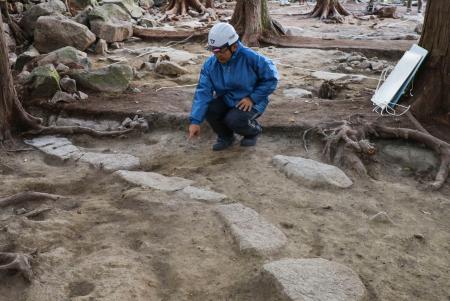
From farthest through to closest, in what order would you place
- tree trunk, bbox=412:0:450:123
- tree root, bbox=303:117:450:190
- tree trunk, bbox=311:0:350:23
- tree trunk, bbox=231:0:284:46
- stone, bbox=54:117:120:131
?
tree trunk, bbox=311:0:350:23 → tree trunk, bbox=231:0:284:46 → stone, bbox=54:117:120:131 → tree trunk, bbox=412:0:450:123 → tree root, bbox=303:117:450:190

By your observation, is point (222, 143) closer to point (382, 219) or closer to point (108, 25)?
point (382, 219)

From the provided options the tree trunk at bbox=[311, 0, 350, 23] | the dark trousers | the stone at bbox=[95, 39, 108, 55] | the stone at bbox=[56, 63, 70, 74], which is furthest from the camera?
the tree trunk at bbox=[311, 0, 350, 23]

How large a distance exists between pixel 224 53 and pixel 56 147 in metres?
2.03

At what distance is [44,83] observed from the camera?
5543 mm

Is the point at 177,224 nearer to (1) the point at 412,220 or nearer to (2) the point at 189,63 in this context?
(1) the point at 412,220

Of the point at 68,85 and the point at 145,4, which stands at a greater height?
the point at 68,85

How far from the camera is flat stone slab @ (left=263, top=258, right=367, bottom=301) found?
226 centimetres

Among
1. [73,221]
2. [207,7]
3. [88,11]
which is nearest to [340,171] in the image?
[73,221]

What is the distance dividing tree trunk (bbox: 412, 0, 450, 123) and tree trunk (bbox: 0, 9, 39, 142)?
4.15m

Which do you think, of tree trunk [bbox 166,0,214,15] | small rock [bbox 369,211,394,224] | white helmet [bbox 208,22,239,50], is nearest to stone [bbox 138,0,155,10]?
tree trunk [bbox 166,0,214,15]

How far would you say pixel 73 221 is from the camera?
3.09m

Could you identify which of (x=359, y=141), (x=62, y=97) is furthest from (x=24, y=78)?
(x=359, y=141)

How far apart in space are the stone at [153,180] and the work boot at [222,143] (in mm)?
823

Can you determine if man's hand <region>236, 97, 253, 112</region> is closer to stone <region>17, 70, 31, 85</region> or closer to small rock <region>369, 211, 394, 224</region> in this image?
small rock <region>369, 211, 394, 224</region>
